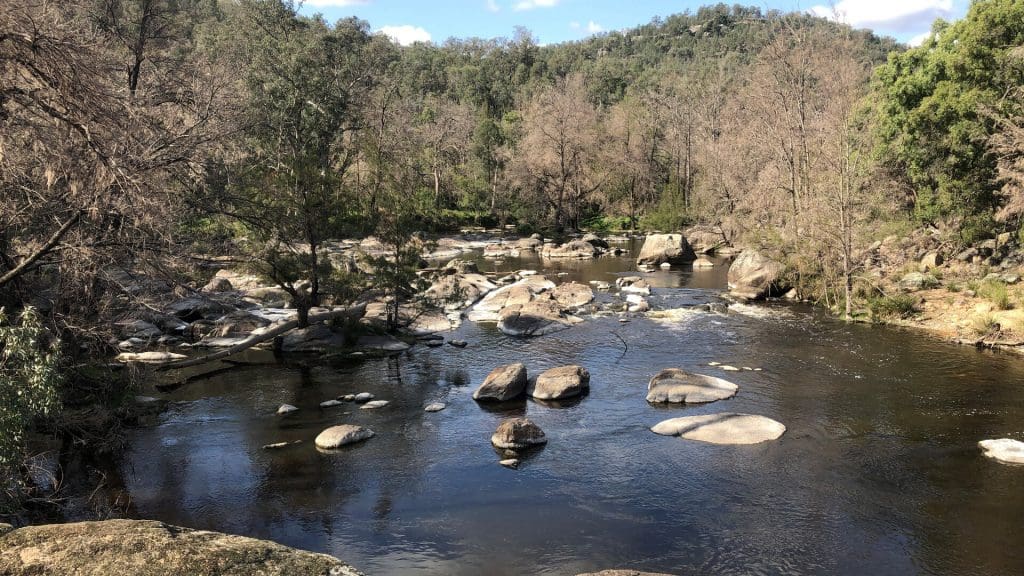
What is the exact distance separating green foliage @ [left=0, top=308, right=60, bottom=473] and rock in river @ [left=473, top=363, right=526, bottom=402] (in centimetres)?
1063

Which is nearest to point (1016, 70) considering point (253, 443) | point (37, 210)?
point (253, 443)

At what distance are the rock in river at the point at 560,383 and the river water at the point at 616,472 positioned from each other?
47 cm

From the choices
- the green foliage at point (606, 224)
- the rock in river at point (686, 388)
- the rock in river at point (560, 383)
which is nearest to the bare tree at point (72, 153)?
the rock in river at point (560, 383)

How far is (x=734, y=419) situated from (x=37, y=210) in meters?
14.1

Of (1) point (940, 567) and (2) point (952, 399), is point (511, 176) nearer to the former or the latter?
(2) point (952, 399)

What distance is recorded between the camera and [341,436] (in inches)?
600

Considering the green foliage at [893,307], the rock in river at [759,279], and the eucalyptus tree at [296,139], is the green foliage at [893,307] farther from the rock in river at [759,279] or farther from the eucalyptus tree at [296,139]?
the eucalyptus tree at [296,139]

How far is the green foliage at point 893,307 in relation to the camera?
84.8 ft

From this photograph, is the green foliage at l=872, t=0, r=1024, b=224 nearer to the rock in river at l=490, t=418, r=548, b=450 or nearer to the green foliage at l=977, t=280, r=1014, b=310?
the green foliage at l=977, t=280, r=1014, b=310

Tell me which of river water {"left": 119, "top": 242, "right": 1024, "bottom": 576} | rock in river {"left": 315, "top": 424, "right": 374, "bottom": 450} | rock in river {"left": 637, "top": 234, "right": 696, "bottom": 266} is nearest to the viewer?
river water {"left": 119, "top": 242, "right": 1024, "bottom": 576}

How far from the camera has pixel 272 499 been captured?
12.8 metres

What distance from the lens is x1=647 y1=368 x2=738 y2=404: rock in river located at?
17.8 metres

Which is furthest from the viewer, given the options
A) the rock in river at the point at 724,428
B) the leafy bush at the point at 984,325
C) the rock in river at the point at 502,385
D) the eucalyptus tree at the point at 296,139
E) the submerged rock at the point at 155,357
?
the leafy bush at the point at 984,325

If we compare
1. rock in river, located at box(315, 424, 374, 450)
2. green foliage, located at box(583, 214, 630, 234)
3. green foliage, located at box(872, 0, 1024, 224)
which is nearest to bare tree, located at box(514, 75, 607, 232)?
green foliage, located at box(583, 214, 630, 234)
